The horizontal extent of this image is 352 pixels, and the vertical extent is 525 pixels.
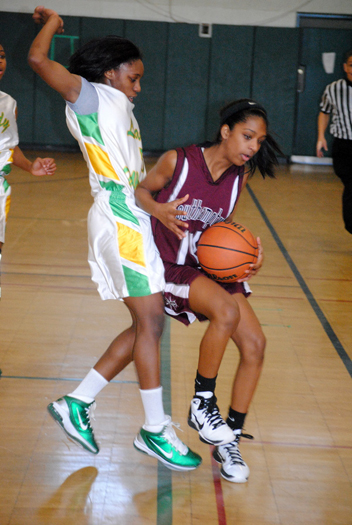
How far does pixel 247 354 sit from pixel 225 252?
39cm

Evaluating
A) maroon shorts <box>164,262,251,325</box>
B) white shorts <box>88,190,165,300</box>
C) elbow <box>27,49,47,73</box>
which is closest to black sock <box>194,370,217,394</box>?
maroon shorts <box>164,262,251,325</box>

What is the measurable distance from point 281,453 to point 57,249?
3337mm

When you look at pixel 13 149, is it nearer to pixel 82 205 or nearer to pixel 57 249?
pixel 57 249

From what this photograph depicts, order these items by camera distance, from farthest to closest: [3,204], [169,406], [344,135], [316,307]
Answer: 1. [344,135]
2. [316,307]
3. [3,204]
4. [169,406]

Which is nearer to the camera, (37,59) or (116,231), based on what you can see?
(37,59)

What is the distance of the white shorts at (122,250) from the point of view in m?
2.21

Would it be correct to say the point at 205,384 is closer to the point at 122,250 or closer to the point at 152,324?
the point at 152,324

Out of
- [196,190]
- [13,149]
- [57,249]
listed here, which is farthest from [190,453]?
[57,249]

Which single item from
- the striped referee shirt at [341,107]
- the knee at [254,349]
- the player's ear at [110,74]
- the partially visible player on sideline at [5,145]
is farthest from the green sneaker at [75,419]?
the striped referee shirt at [341,107]

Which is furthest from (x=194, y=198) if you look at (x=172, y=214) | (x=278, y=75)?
(x=278, y=75)

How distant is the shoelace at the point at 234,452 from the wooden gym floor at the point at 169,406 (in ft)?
0.25

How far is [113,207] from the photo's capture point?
227 centimetres

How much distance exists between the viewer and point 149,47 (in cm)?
1120

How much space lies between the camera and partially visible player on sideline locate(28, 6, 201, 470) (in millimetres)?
2182
